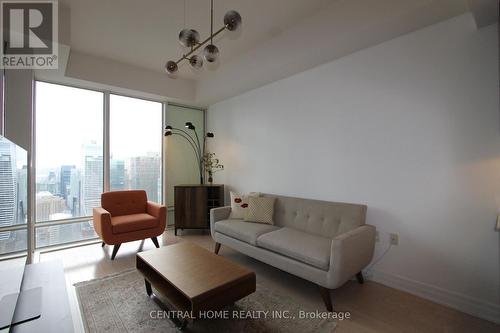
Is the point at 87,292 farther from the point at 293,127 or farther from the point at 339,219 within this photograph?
the point at 293,127

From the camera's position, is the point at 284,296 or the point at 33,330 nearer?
the point at 33,330

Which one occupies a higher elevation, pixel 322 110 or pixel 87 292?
pixel 322 110

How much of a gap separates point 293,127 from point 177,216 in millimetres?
2509

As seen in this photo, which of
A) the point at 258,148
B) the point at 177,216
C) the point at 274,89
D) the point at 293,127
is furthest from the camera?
the point at 177,216

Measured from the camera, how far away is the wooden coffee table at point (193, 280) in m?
1.64

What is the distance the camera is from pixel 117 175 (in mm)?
4059

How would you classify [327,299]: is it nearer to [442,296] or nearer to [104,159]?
[442,296]

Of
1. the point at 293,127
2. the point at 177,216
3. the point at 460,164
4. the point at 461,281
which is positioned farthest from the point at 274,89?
the point at 461,281

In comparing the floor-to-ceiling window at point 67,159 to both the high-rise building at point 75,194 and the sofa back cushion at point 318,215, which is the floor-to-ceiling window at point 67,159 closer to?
the high-rise building at point 75,194

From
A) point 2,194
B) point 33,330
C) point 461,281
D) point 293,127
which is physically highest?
point 293,127

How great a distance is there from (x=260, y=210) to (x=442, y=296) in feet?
6.54

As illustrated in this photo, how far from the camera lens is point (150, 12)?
99.4 inches

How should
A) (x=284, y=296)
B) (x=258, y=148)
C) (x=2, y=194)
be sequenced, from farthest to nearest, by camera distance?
(x=258, y=148), (x=284, y=296), (x=2, y=194)

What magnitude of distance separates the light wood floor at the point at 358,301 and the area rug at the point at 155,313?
0.10 meters
